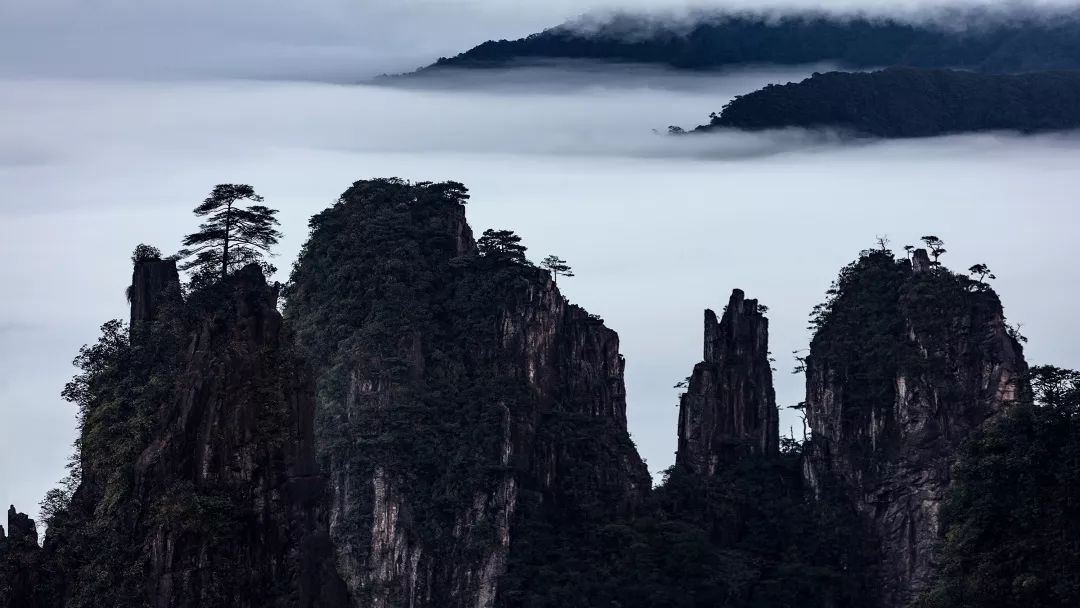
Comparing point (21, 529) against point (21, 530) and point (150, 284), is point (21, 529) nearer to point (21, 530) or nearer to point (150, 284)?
point (21, 530)

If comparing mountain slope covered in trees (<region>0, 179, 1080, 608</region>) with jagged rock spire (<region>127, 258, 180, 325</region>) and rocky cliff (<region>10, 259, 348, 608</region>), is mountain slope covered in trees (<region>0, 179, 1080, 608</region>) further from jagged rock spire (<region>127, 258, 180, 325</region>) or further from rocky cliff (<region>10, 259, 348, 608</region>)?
rocky cliff (<region>10, 259, 348, 608</region>)

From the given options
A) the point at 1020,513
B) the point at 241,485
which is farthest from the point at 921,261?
the point at 241,485

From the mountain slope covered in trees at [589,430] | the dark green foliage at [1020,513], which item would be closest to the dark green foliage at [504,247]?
the mountain slope covered in trees at [589,430]

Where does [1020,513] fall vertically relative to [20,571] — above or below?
above

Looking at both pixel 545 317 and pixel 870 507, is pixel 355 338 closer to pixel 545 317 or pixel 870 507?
pixel 545 317

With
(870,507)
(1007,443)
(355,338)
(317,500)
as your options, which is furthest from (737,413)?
(317,500)
